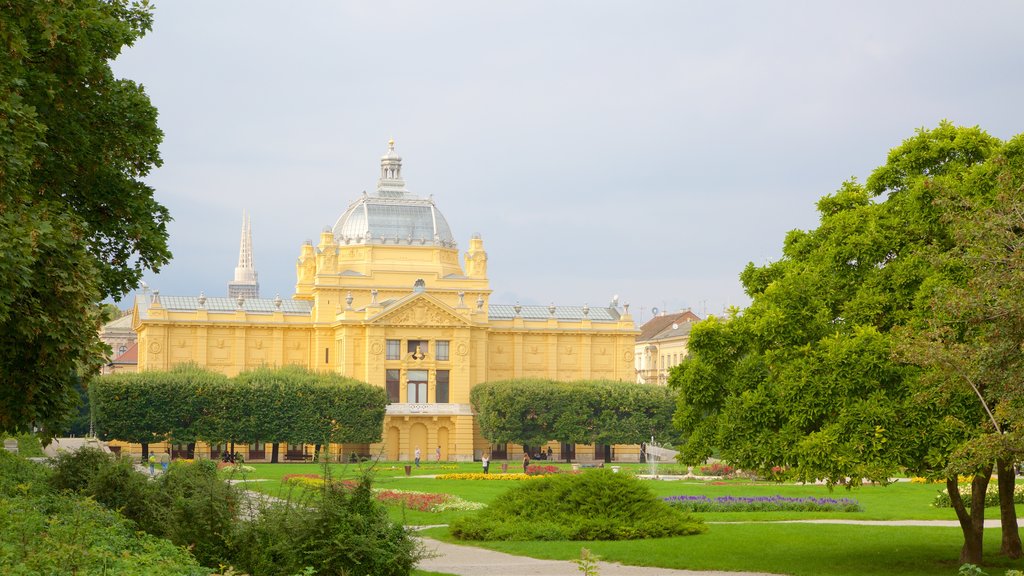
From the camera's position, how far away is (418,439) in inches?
3580

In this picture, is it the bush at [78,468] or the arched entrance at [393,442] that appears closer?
the bush at [78,468]

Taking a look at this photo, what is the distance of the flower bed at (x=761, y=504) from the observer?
131 ft

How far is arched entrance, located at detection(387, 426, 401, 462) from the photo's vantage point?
89.6 metres

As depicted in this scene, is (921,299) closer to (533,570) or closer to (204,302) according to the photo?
(533,570)

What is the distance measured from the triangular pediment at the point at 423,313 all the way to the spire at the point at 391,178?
1160 cm

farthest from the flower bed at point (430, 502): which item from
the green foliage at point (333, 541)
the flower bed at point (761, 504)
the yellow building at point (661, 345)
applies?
the yellow building at point (661, 345)

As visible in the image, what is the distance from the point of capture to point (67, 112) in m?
22.1

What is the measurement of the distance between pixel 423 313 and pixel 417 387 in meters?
5.26

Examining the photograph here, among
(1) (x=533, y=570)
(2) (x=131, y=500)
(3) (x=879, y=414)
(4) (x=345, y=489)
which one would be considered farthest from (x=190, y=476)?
(3) (x=879, y=414)

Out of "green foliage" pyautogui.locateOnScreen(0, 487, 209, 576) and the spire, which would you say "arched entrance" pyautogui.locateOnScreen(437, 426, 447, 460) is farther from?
"green foliage" pyautogui.locateOnScreen(0, 487, 209, 576)

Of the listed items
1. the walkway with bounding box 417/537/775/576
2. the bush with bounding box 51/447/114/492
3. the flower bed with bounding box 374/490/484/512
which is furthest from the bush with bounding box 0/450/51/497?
the flower bed with bounding box 374/490/484/512

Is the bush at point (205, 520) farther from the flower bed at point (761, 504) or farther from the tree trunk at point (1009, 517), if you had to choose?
the flower bed at point (761, 504)

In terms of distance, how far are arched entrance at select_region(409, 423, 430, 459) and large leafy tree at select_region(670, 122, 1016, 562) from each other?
64.9 meters

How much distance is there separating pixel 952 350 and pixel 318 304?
76522mm
